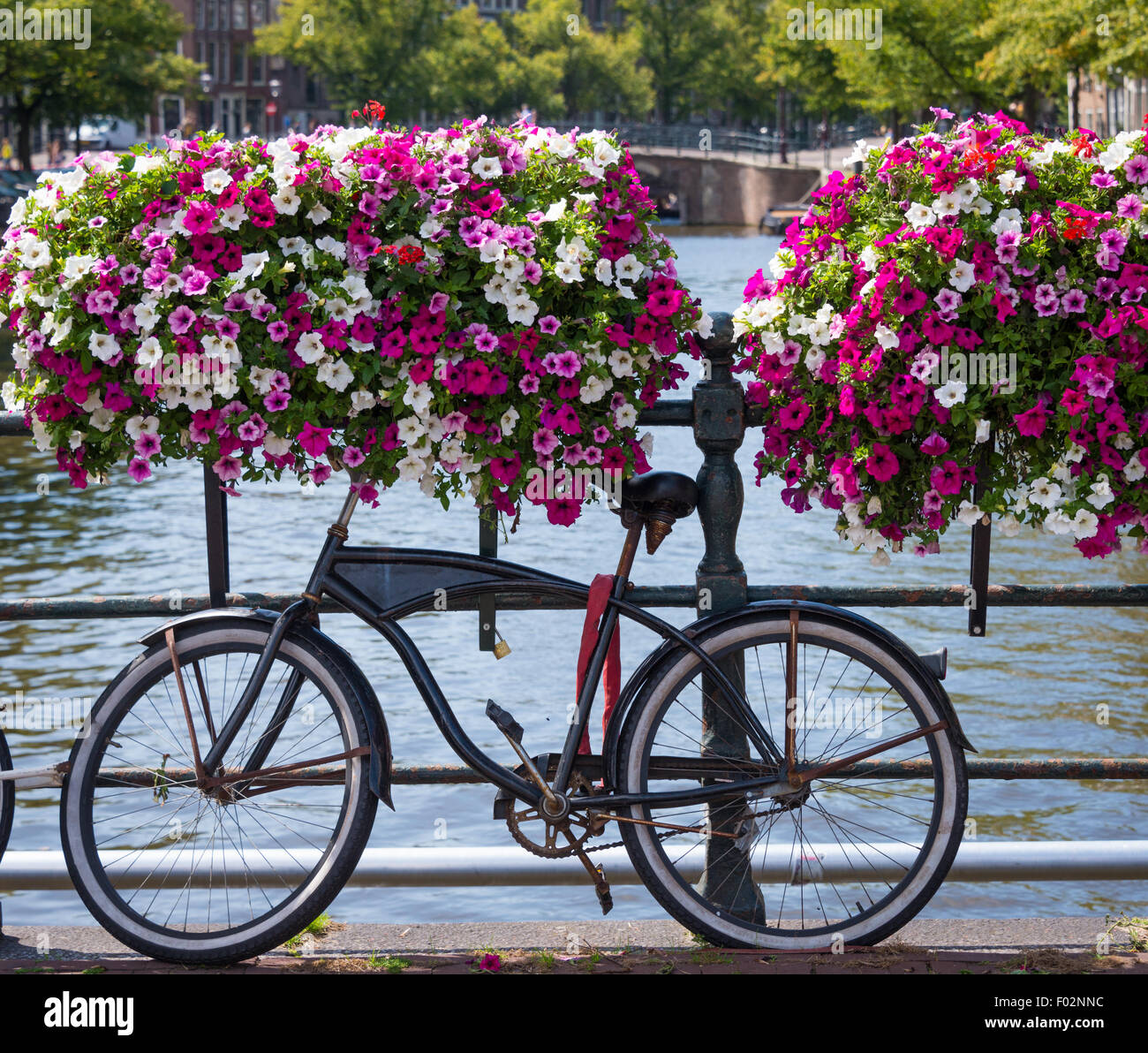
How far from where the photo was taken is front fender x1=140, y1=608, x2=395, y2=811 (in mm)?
3562

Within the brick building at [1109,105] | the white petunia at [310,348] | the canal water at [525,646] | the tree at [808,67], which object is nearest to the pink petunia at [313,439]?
the white petunia at [310,348]

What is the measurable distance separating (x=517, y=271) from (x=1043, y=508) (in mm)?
1222

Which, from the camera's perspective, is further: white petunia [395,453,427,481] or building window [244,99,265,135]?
building window [244,99,265,135]

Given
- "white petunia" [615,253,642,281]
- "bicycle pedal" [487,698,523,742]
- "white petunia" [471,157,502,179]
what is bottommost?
"bicycle pedal" [487,698,523,742]

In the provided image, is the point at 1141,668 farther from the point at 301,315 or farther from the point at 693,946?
the point at 301,315

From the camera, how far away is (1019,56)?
37.3m

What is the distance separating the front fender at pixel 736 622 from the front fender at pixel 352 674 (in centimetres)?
46

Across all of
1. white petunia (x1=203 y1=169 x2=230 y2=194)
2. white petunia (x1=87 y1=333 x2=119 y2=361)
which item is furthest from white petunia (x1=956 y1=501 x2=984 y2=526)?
white petunia (x1=87 y1=333 x2=119 y2=361)

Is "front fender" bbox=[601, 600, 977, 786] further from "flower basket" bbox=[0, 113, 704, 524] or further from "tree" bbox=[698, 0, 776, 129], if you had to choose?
"tree" bbox=[698, 0, 776, 129]

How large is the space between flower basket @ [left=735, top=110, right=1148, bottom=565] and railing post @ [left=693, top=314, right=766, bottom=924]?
13 cm

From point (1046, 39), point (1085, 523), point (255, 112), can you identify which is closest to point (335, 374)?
point (1085, 523)

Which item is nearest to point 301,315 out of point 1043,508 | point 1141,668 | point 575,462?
point 575,462

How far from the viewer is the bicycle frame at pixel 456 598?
362cm

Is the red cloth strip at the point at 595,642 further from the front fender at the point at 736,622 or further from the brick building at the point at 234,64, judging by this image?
the brick building at the point at 234,64
